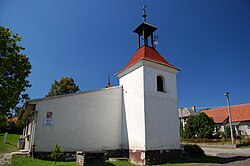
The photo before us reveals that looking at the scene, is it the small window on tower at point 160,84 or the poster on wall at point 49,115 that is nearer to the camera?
the poster on wall at point 49,115

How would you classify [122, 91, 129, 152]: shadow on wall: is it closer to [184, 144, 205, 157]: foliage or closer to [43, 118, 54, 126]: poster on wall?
[184, 144, 205, 157]: foliage

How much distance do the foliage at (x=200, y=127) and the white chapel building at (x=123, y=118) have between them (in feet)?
67.5

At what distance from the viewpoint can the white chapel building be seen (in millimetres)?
11391

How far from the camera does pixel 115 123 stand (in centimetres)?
1389

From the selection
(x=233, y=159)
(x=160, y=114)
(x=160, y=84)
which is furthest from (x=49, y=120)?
(x=233, y=159)

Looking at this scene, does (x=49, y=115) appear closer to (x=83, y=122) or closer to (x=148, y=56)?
(x=83, y=122)

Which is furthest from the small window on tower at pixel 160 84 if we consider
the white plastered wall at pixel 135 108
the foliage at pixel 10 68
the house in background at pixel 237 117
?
the house in background at pixel 237 117

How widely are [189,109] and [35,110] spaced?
45.0 m

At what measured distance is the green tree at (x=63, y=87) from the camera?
3144cm

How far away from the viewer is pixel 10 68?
32.1 ft

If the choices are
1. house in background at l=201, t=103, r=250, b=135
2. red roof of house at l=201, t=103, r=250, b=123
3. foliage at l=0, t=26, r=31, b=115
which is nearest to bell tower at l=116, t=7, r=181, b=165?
foliage at l=0, t=26, r=31, b=115

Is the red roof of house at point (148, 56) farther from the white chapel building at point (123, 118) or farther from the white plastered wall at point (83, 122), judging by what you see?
the white plastered wall at point (83, 122)

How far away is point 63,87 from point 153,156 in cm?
2436

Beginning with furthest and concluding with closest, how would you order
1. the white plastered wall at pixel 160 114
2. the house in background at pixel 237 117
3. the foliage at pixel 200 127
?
the house in background at pixel 237 117
the foliage at pixel 200 127
the white plastered wall at pixel 160 114
